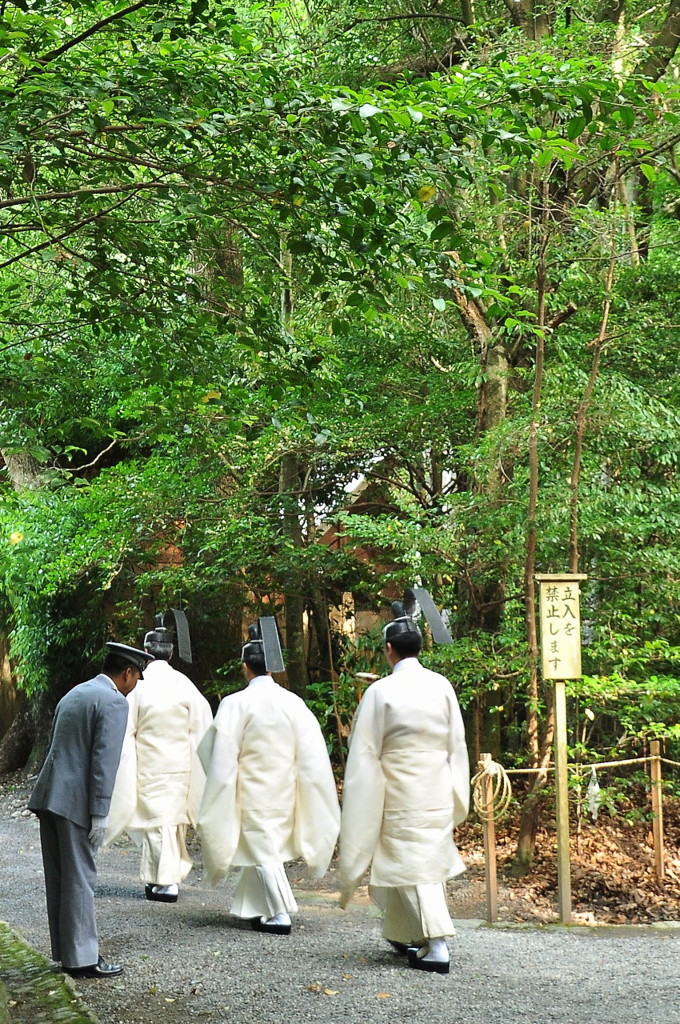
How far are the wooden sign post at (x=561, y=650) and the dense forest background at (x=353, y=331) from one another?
859 mm

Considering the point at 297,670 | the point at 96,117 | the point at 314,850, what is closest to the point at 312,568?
the point at 297,670

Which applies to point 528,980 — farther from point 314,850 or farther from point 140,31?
point 140,31

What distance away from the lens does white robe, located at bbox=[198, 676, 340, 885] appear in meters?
6.87

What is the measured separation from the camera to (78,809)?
17.6ft

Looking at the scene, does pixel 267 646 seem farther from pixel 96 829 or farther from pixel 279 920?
pixel 96 829

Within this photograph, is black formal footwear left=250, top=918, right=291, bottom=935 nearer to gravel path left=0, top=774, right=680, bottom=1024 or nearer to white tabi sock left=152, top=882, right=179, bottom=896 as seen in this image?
gravel path left=0, top=774, right=680, bottom=1024

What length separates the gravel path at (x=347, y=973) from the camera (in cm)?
476

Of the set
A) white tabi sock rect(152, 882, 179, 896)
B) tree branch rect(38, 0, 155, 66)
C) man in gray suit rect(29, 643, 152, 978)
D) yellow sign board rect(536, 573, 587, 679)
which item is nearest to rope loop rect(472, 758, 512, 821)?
yellow sign board rect(536, 573, 587, 679)

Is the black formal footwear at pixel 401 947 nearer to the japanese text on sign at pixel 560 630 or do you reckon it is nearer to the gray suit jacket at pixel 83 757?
the gray suit jacket at pixel 83 757

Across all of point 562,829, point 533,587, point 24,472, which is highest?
point 24,472

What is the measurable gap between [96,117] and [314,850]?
459 centimetres

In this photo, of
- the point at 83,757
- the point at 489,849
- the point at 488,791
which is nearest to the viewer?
the point at 83,757

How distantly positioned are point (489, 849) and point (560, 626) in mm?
1664

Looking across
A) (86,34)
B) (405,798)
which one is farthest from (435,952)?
(86,34)
